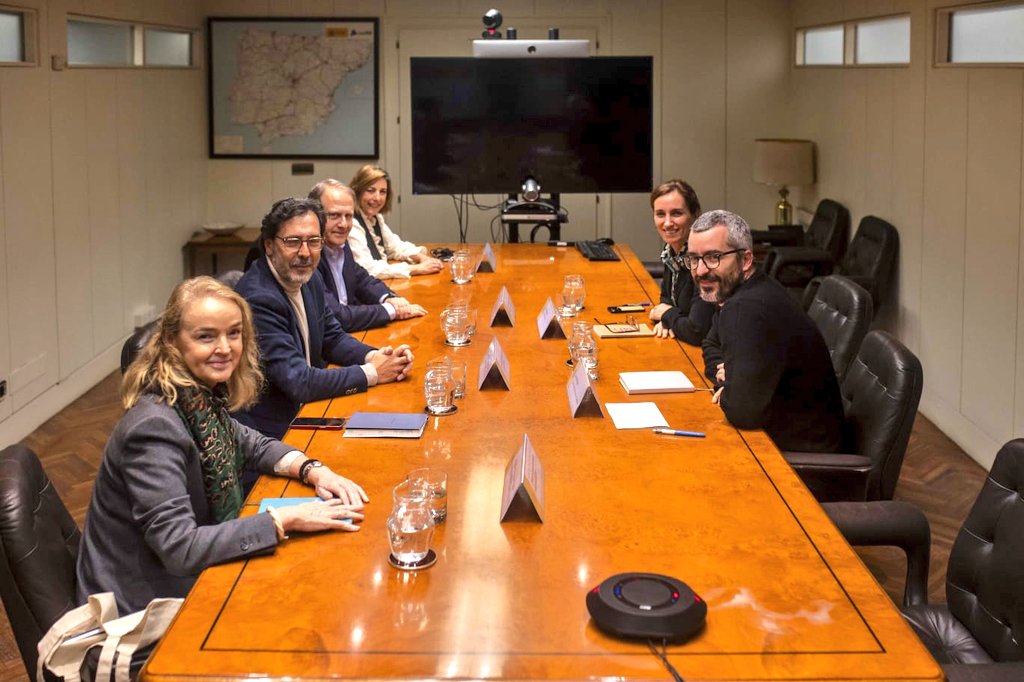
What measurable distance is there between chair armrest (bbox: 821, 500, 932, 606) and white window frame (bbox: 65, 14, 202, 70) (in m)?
5.48

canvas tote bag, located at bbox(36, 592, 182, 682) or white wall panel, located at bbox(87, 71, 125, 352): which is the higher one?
white wall panel, located at bbox(87, 71, 125, 352)

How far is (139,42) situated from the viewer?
26.2ft

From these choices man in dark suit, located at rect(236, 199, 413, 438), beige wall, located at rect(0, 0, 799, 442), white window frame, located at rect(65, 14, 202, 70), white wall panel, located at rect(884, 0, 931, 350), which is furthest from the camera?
white window frame, located at rect(65, 14, 202, 70)

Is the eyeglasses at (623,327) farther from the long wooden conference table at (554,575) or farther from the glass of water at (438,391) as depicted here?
the glass of water at (438,391)

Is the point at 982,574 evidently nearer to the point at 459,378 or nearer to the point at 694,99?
the point at 459,378

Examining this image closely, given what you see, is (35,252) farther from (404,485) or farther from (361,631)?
(361,631)

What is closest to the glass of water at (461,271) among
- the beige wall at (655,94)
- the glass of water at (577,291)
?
the glass of water at (577,291)

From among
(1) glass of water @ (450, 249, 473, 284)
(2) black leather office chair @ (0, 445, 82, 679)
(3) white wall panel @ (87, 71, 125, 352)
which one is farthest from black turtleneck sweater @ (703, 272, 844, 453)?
(3) white wall panel @ (87, 71, 125, 352)

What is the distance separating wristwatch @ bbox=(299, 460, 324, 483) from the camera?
276 cm

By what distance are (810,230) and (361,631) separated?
22.1ft

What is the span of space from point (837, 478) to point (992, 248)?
8.73ft

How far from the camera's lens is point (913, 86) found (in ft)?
21.5

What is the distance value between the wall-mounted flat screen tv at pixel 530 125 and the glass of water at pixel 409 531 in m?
5.66

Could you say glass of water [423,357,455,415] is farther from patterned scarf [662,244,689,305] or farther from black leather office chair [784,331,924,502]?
patterned scarf [662,244,689,305]
